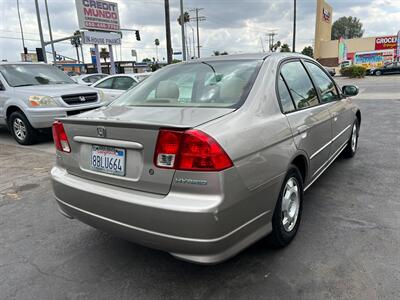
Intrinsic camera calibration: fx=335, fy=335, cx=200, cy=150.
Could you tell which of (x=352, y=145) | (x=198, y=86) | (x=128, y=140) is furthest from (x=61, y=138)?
(x=352, y=145)

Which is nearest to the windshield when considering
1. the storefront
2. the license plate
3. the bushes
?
the license plate

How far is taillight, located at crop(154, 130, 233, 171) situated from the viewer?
6.57 feet

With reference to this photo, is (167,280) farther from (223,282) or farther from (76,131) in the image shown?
(76,131)

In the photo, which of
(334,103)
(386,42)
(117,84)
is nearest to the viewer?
(334,103)

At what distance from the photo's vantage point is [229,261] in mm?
2705

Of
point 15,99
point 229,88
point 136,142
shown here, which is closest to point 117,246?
point 136,142

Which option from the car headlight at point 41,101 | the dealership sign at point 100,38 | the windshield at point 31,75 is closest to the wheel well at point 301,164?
the car headlight at point 41,101

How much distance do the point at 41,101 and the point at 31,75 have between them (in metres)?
1.35

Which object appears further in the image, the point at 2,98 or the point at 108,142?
the point at 2,98

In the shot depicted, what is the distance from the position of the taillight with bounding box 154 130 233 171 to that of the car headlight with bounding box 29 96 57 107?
5882 mm

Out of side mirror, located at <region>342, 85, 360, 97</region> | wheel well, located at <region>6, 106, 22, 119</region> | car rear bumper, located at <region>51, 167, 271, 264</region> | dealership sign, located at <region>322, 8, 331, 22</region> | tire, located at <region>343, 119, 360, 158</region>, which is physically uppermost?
dealership sign, located at <region>322, 8, 331, 22</region>

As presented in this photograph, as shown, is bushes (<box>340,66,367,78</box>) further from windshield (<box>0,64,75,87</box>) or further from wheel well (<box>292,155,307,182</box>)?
wheel well (<box>292,155,307,182</box>)

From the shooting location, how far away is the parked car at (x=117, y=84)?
950 cm

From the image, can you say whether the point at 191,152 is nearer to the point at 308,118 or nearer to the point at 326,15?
the point at 308,118
